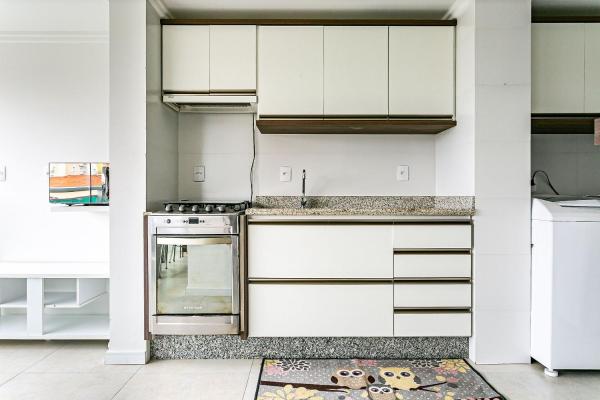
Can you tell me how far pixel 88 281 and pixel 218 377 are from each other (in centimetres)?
117

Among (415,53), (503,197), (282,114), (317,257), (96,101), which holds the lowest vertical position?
(317,257)

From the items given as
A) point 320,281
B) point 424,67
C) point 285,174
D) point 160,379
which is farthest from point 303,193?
point 160,379

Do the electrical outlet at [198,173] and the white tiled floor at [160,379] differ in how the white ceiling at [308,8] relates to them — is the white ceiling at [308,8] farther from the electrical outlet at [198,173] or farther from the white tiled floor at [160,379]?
the white tiled floor at [160,379]

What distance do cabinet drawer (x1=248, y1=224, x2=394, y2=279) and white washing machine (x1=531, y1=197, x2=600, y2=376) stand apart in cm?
88

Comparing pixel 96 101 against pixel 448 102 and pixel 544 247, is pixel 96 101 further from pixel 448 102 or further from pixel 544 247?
pixel 544 247

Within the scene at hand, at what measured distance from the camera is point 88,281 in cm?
259

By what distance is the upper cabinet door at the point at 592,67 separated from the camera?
93.6 inches

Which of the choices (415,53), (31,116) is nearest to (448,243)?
(415,53)

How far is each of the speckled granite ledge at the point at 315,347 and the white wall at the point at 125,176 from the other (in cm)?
20

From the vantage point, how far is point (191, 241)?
2227 millimetres

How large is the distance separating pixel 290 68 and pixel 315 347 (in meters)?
1.79

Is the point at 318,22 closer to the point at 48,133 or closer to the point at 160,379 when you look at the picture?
the point at 48,133

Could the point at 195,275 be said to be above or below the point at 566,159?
below

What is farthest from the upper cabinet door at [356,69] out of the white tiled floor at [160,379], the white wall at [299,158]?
the white tiled floor at [160,379]
